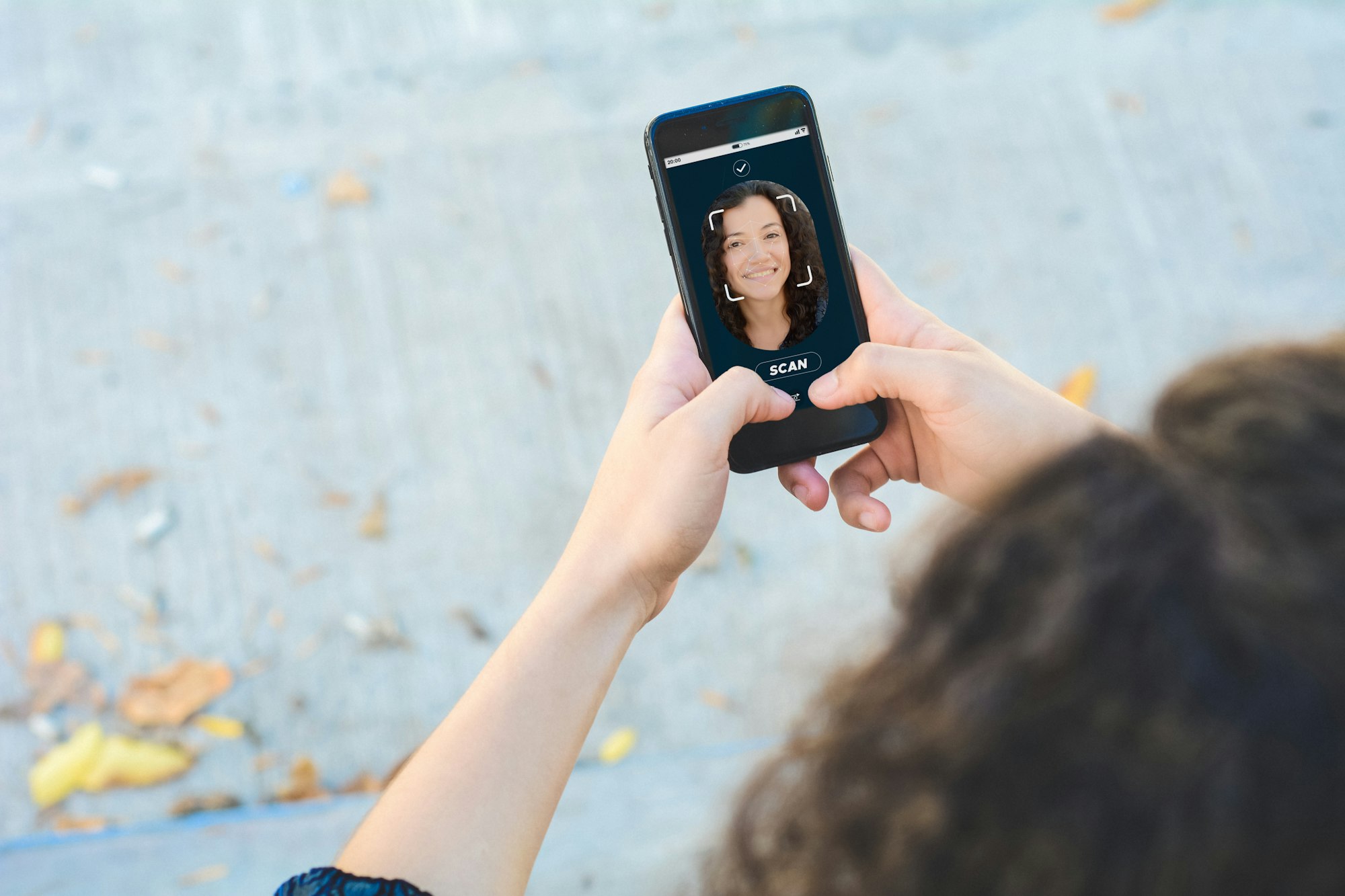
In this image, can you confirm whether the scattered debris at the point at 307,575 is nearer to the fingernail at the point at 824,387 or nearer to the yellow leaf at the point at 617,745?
the yellow leaf at the point at 617,745

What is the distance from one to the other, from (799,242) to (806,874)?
0.99 meters

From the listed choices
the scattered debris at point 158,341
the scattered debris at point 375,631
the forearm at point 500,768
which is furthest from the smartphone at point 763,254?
the scattered debris at point 158,341

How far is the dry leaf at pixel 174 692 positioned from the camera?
2.01m

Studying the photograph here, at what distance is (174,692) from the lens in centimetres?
204

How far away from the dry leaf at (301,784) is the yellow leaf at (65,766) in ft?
1.29

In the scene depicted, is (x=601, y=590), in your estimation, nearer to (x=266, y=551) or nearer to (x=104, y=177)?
(x=266, y=551)

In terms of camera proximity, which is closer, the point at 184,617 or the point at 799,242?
the point at 799,242

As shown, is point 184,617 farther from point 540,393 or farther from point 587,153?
point 587,153

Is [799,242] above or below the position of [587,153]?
below

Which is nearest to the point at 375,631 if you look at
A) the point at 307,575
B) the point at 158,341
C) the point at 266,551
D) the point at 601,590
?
the point at 307,575

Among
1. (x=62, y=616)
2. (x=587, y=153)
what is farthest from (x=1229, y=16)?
(x=62, y=616)

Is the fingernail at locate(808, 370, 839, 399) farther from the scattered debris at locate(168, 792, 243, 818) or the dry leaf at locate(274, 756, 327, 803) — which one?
the scattered debris at locate(168, 792, 243, 818)

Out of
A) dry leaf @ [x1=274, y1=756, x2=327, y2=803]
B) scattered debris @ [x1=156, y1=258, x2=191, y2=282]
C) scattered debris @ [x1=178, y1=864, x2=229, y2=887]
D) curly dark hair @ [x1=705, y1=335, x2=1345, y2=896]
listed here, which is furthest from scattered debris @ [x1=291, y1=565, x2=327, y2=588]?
curly dark hair @ [x1=705, y1=335, x2=1345, y2=896]

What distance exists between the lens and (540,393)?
93.7 inches
